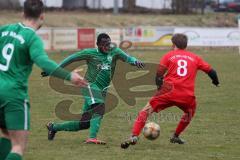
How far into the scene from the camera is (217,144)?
1100 cm

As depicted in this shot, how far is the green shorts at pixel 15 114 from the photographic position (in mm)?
6859

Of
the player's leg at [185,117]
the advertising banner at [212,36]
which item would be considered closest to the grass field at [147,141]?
the player's leg at [185,117]

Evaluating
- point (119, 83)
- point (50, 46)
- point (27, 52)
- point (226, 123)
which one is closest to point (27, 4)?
point (27, 52)

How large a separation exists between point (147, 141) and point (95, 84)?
48.6 inches

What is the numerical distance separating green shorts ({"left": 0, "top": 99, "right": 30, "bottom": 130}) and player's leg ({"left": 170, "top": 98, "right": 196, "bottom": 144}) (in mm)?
4083

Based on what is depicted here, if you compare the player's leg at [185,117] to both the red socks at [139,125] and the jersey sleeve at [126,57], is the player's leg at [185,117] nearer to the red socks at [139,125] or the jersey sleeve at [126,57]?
the red socks at [139,125]

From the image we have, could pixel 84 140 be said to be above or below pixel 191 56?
below

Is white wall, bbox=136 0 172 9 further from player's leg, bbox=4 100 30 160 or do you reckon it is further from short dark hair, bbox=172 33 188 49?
player's leg, bbox=4 100 30 160

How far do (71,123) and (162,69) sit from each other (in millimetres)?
1749

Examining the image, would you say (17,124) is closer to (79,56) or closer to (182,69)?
(182,69)

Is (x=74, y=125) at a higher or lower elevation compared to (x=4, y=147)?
lower

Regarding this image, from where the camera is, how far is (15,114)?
22.6 ft

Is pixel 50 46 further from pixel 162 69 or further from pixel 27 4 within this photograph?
pixel 27 4

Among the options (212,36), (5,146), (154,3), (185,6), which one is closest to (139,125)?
(5,146)
